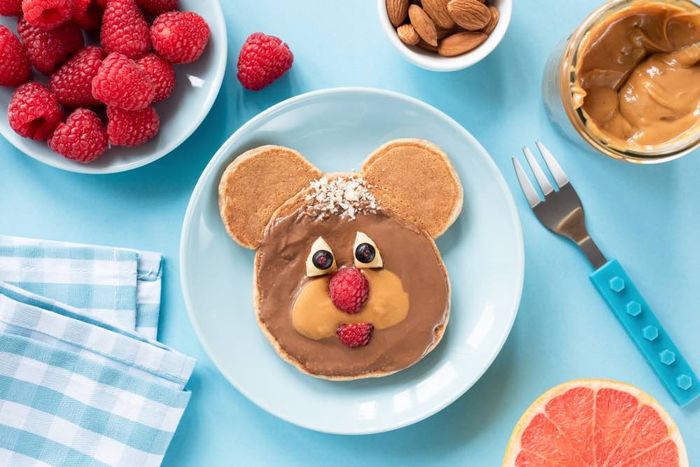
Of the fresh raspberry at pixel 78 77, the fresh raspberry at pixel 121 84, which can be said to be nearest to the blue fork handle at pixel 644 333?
the fresh raspberry at pixel 121 84

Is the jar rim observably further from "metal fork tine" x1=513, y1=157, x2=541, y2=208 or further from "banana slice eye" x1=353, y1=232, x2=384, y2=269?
"banana slice eye" x1=353, y1=232, x2=384, y2=269

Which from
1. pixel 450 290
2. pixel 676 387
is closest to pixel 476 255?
pixel 450 290

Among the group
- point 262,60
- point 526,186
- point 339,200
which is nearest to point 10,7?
Answer: point 262,60

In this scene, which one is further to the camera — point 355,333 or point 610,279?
point 610,279

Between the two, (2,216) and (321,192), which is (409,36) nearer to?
(321,192)

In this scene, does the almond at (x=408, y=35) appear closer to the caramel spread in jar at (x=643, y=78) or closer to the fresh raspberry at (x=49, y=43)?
the caramel spread in jar at (x=643, y=78)

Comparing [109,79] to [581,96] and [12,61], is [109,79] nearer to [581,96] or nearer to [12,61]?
[12,61]
